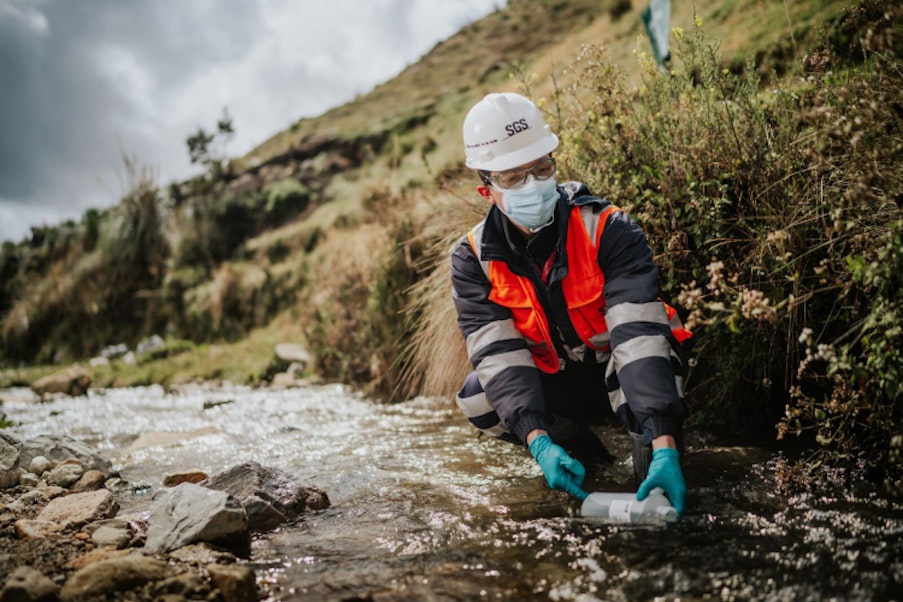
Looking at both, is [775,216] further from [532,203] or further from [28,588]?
[28,588]

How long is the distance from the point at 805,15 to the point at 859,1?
22.9 ft

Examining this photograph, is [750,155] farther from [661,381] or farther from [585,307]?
[661,381]

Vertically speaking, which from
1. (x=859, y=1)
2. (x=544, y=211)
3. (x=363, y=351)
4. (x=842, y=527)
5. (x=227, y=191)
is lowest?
(x=842, y=527)

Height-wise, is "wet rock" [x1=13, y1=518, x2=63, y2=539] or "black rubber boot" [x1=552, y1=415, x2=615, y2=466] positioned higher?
"wet rock" [x1=13, y1=518, x2=63, y2=539]

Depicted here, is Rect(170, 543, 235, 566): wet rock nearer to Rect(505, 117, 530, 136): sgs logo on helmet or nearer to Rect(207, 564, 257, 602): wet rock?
Rect(207, 564, 257, 602): wet rock

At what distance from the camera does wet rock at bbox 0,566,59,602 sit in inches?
73.0

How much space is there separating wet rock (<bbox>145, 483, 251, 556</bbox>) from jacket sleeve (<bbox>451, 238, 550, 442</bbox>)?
48.2 inches

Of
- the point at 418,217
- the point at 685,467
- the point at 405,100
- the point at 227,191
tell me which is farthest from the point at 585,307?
the point at 405,100

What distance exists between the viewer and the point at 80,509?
2836 mm

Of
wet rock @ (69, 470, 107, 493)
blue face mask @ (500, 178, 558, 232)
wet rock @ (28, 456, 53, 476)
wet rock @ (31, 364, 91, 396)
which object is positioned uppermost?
blue face mask @ (500, 178, 558, 232)

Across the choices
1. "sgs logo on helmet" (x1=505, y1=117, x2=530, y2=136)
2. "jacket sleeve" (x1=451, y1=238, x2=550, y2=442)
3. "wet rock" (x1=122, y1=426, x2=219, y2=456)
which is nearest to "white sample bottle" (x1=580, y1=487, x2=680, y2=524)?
"jacket sleeve" (x1=451, y1=238, x2=550, y2=442)

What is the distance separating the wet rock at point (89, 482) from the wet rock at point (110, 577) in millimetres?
1517

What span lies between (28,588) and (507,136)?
2553 millimetres

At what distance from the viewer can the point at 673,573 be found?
1980 millimetres
